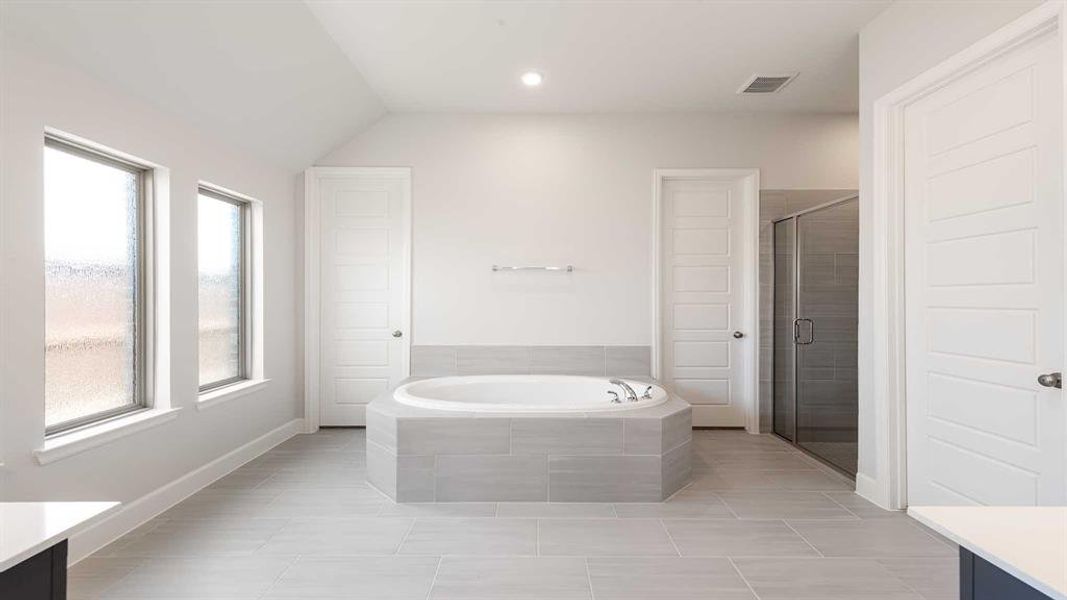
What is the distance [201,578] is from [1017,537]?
240cm

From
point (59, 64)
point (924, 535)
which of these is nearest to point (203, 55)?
point (59, 64)

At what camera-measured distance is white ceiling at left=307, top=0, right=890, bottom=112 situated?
2.73m

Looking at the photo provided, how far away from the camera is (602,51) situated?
10.4ft

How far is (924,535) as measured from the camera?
2381mm

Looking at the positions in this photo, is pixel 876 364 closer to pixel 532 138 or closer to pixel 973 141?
pixel 973 141

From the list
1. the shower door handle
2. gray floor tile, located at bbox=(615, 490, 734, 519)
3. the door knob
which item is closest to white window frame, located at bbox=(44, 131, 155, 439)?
gray floor tile, located at bbox=(615, 490, 734, 519)

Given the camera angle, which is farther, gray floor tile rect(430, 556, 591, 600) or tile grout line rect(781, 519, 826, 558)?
tile grout line rect(781, 519, 826, 558)

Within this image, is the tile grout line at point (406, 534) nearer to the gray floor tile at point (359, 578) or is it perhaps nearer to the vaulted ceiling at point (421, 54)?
the gray floor tile at point (359, 578)

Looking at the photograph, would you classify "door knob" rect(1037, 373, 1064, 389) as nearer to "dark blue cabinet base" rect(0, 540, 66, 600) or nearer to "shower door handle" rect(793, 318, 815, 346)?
"shower door handle" rect(793, 318, 815, 346)

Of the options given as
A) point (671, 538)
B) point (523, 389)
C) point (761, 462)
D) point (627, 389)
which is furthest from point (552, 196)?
point (671, 538)

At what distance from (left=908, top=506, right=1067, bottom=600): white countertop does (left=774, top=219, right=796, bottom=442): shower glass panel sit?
301 centimetres

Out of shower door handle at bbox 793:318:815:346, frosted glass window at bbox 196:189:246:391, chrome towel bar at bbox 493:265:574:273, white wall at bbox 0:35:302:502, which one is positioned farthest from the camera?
chrome towel bar at bbox 493:265:574:273

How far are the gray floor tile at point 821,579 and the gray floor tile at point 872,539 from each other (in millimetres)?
109

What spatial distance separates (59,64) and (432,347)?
2684 millimetres
